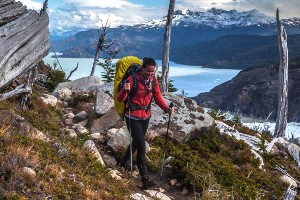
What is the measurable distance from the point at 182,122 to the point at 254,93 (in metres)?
168

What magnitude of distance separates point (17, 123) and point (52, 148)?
1021mm

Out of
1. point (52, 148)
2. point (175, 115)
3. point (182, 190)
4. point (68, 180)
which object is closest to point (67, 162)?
point (52, 148)

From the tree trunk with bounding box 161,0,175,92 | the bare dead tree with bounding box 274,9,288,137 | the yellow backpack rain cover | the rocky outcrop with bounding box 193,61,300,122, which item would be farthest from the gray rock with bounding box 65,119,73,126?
the rocky outcrop with bounding box 193,61,300,122

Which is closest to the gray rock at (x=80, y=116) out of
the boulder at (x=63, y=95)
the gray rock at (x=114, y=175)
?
the boulder at (x=63, y=95)

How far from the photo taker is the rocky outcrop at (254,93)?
158750 mm

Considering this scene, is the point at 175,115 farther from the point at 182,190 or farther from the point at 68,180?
the point at 68,180

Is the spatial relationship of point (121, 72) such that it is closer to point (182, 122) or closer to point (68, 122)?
point (182, 122)

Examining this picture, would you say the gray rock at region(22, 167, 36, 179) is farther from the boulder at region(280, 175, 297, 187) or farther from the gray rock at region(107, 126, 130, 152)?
the boulder at region(280, 175, 297, 187)

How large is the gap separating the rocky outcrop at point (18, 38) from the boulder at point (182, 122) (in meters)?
6.77

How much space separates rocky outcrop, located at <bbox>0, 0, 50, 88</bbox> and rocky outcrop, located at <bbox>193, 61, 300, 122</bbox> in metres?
151

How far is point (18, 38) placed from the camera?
12.8 feet

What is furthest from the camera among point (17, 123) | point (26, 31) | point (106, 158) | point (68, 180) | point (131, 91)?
point (106, 158)

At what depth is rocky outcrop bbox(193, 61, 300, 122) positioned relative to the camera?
521ft

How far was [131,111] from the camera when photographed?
6895 mm
